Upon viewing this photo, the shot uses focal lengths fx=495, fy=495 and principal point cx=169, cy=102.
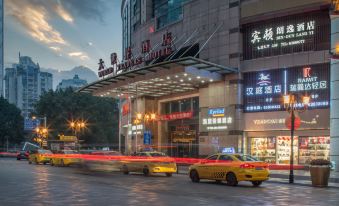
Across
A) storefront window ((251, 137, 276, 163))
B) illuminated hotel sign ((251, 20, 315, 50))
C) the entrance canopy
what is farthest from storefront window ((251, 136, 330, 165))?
illuminated hotel sign ((251, 20, 315, 50))

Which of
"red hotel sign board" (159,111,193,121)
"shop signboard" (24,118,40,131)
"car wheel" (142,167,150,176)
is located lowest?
"car wheel" (142,167,150,176)

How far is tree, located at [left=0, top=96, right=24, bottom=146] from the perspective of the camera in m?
96.6

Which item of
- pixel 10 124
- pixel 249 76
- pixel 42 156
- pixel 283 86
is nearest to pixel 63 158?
pixel 42 156

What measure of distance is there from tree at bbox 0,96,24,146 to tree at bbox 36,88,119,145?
474 inches

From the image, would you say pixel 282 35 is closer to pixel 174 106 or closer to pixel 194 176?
pixel 174 106

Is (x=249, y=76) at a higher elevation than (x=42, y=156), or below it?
higher

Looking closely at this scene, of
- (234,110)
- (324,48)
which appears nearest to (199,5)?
(234,110)

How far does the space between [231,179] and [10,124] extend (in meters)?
83.2

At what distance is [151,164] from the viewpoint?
30.0m

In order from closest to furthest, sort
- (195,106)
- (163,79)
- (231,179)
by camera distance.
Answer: (231,179) → (163,79) → (195,106)

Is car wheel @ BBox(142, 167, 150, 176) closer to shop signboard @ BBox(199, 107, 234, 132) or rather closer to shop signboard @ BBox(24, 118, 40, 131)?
shop signboard @ BBox(199, 107, 234, 132)

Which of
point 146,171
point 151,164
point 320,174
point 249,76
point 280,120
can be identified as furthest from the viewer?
point 249,76

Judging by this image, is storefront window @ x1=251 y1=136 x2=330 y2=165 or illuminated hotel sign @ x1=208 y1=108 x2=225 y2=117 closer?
storefront window @ x1=251 y1=136 x2=330 y2=165

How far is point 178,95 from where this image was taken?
53.2m
